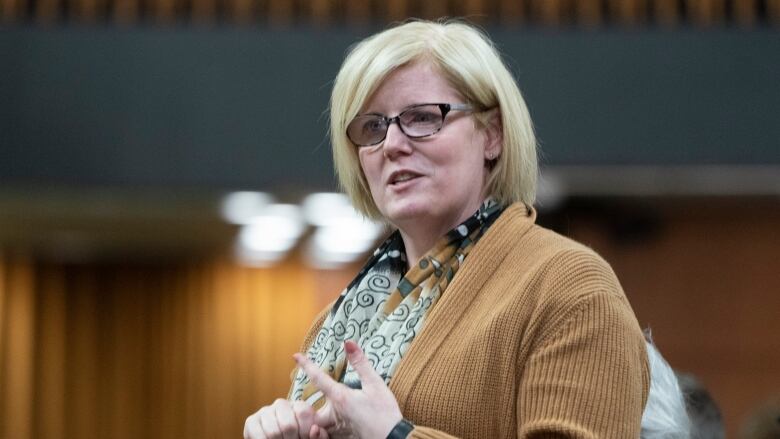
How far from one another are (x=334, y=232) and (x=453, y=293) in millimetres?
7975

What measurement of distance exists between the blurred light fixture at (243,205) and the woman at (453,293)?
5840mm

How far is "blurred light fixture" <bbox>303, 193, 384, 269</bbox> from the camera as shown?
865 centimetres

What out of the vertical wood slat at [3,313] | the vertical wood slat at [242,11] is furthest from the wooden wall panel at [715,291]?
the vertical wood slat at [3,313]

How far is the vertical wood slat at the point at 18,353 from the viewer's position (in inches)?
441

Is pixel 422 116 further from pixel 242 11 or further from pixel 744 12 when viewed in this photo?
pixel 744 12

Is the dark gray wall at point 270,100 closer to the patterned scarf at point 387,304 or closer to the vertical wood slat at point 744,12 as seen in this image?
the vertical wood slat at point 744,12

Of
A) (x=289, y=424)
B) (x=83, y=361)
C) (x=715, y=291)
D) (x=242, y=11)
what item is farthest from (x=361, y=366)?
(x=83, y=361)

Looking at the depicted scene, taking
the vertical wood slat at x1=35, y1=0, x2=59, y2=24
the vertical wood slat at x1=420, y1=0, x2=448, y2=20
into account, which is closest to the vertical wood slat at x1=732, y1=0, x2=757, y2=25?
the vertical wood slat at x1=420, y1=0, x2=448, y2=20

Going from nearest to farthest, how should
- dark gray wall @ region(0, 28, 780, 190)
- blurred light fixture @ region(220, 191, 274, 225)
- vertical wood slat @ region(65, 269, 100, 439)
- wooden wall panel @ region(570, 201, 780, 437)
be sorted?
dark gray wall @ region(0, 28, 780, 190)
blurred light fixture @ region(220, 191, 274, 225)
wooden wall panel @ region(570, 201, 780, 437)
vertical wood slat @ region(65, 269, 100, 439)

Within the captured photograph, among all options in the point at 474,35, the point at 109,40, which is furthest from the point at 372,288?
the point at 109,40

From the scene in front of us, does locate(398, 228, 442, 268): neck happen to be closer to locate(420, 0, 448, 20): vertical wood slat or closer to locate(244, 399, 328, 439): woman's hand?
locate(244, 399, 328, 439): woman's hand

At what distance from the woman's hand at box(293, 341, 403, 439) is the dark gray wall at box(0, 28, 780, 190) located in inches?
222

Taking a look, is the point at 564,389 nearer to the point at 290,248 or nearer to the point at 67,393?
the point at 290,248

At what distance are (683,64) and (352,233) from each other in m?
3.23
